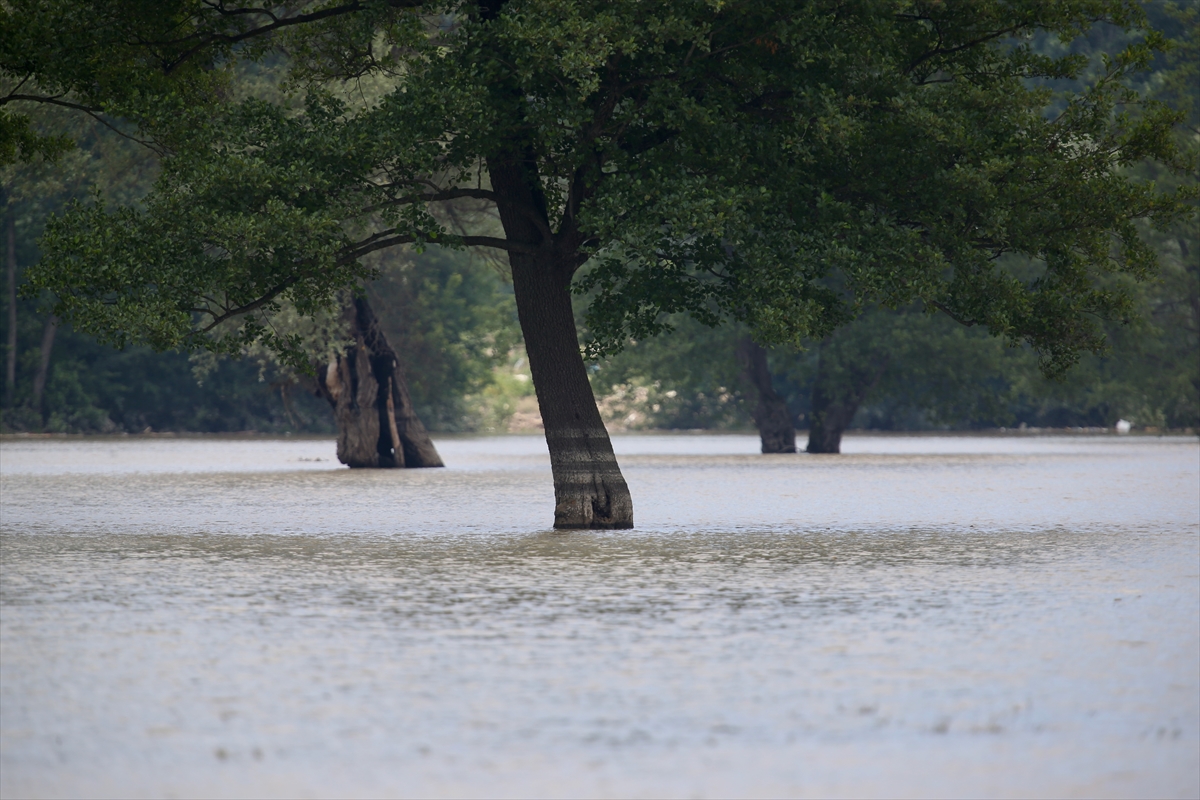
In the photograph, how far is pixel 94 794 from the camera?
6633mm

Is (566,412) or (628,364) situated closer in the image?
(566,412)

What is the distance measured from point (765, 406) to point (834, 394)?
2.25m

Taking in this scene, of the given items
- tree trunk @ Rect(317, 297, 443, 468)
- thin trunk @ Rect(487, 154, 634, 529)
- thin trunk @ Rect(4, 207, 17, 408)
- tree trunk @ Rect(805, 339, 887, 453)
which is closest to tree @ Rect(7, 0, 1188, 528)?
thin trunk @ Rect(487, 154, 634, 529)

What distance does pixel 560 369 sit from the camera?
21.5m

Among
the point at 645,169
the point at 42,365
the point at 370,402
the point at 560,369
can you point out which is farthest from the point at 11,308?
the point at 645,169

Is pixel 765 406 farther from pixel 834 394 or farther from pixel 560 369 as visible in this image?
pixel 560 369

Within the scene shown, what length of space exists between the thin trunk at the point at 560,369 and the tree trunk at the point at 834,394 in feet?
97.7

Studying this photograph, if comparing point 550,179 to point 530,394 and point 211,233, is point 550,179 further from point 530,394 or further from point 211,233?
point 530,394

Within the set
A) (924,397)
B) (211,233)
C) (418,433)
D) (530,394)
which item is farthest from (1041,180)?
Result: (530,394)

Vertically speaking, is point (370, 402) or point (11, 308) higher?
point (11, 308)

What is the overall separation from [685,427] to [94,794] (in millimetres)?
82816

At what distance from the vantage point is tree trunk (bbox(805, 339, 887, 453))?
5084cm

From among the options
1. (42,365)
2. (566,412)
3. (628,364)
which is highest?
(42,365)

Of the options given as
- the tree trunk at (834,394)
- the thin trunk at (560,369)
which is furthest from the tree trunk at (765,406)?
the thin trunk at (560,369)
